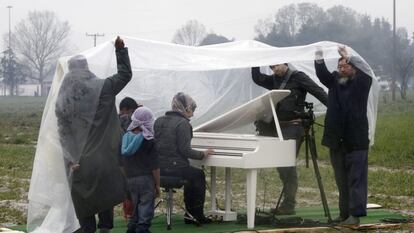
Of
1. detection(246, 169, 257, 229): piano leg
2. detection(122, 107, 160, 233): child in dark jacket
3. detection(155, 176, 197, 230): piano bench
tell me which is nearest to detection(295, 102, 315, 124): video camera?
detection(246, 169, 257, 229): piano leg

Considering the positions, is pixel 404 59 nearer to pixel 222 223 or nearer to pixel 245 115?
pixel 245 115

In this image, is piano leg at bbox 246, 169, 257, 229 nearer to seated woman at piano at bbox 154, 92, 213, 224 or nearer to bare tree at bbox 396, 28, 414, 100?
seated woman at piano at bbox 154, 92, 213, 224

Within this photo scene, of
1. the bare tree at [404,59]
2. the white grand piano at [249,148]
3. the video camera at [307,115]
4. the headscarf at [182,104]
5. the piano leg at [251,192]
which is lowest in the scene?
the piano leg at [251,192]

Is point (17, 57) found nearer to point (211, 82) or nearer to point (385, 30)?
point (385, 30)

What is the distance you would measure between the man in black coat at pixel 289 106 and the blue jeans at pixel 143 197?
5.74 ft

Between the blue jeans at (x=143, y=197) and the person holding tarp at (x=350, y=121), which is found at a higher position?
the person holding tarp at (x=350, y=121)

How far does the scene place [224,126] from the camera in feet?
30.4

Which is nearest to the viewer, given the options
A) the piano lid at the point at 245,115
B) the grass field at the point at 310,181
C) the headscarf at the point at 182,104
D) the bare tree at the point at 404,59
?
the headscarf at the point at 182,104

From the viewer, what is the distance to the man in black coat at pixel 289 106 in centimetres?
879

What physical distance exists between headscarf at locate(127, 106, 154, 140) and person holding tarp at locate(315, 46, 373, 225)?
190 cm

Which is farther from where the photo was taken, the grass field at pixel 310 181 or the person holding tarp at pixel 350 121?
the grass field at pixel 310 181

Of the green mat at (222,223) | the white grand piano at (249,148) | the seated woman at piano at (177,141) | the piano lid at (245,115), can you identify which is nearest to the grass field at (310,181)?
the green mat at (222,223)

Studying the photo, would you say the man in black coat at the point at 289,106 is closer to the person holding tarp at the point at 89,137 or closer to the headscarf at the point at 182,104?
the headscarf at the point at 182,104

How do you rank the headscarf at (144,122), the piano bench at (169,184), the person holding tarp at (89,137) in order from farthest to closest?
the piano bench at (169,184)
the headscarf at (144,122)
the person holding tarp at (89,137)
